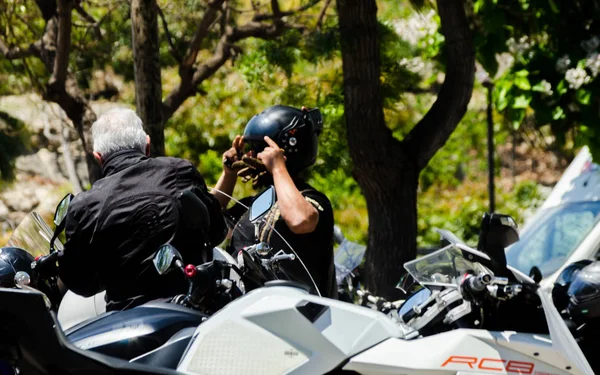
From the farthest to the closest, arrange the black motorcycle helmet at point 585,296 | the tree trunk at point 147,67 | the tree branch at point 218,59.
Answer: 1. the tree branch at point 218,59
2. the tree trunk at point 147,67
3. the black motorcycle helmet at point 585,296

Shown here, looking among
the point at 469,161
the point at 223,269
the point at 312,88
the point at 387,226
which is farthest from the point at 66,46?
the point at 469,161

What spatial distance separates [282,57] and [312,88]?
2.51ft

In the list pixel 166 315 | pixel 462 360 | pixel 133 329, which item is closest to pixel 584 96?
pixel 462 360

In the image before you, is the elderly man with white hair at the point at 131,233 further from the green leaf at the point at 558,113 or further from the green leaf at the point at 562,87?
the green leaf at the point at 558,113

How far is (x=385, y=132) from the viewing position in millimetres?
7031

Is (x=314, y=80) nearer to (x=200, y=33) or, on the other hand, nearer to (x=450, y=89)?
(x=200, y=33)

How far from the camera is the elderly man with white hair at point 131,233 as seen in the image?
141 inches

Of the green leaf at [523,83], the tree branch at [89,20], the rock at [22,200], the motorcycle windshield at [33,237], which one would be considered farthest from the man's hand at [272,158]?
the rock at [22,200]

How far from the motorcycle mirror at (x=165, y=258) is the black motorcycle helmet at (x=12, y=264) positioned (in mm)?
766

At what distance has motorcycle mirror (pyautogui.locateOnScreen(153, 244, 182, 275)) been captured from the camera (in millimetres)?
3260

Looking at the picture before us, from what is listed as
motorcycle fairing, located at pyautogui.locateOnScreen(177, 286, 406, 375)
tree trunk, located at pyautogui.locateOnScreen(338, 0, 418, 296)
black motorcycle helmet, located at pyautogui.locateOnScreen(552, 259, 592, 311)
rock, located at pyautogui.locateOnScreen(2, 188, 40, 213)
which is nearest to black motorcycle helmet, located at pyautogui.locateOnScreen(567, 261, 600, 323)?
black motorcycle helmet, located at pyautogui.locateOnScreen(552, 259, 592, 311)

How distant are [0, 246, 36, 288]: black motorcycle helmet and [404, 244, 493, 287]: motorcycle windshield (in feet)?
5.08

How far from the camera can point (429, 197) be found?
14.7 metres

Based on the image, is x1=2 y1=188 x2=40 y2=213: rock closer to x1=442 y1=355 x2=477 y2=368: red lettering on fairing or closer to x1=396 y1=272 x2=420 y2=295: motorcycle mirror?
x1=396 y1=272 x2=420 y2=295: motorcycle mirror
